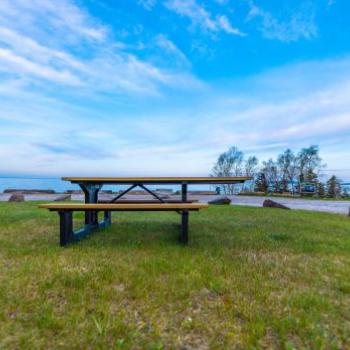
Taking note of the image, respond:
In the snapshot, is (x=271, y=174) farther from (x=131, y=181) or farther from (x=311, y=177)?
(x=131, y=181)

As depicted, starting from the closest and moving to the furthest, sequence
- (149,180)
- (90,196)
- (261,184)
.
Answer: (149,180) → (90,196) → (261,184)

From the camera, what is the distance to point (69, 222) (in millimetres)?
3463

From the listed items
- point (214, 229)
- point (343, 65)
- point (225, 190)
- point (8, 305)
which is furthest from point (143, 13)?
point (225, 190)

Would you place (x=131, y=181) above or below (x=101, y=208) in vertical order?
above

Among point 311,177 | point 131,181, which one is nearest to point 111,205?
point 131,181

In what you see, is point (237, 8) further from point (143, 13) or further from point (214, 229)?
point (214, 229)

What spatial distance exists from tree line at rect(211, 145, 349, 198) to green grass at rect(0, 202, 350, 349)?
1743 cm

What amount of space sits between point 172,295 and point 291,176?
20571 mm

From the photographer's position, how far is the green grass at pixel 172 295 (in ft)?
5.24

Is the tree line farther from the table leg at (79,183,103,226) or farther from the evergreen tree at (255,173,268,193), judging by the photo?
the table leg at (79,183,103,226)

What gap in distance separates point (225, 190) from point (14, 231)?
60.9 ft

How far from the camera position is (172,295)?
2.07 meters

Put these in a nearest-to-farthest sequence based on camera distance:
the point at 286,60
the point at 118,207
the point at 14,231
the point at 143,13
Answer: the point at 118,207
the point at 14,231
the point at 143,13
the point at 286,60

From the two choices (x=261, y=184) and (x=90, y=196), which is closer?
(x=90, y=196)
